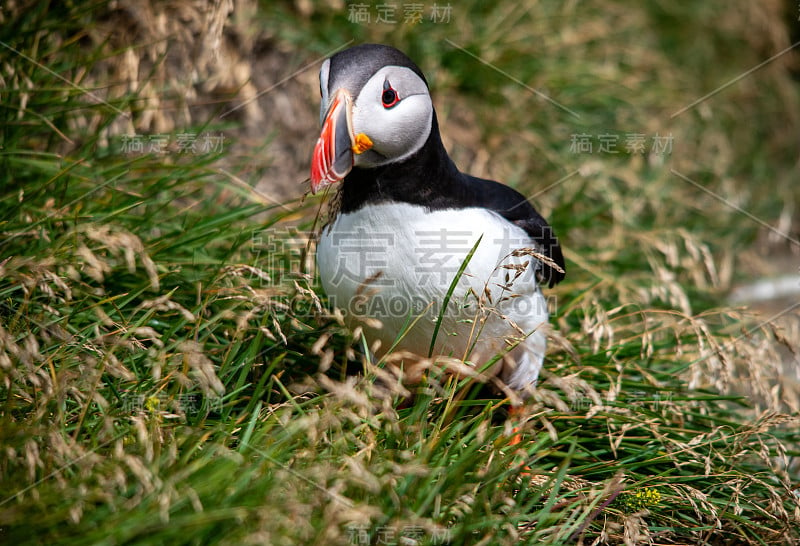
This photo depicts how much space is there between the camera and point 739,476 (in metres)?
2.89

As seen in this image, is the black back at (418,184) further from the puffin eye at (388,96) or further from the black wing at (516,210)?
the puffin eye at (388,96)

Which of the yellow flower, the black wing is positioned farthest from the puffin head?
the yellow flower

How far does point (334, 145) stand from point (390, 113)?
26 cm

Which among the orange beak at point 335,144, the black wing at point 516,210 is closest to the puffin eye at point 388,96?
the orange beak at point 335,144

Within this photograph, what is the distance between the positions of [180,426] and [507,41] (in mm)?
4190

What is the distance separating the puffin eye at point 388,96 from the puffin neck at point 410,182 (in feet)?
0.68

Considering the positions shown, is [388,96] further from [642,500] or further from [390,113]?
[642,500]

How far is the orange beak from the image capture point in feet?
7.88

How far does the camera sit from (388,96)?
8.32ft

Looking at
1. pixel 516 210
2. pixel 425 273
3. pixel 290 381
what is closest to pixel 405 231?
pixel 425 273

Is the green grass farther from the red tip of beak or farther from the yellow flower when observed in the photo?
the red tip of beak

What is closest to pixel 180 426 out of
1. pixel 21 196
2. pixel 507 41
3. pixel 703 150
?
pixel 21 196

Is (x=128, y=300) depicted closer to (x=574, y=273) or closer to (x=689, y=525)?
(x=689, y=525)

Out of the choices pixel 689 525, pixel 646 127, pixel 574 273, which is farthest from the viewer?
pixel 646 127
